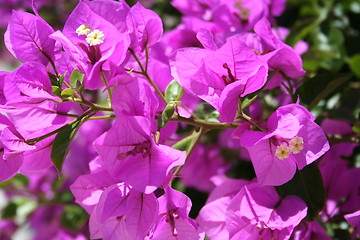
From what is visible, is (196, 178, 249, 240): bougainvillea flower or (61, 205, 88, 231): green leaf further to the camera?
(61, 205, 88, 231): green leaf

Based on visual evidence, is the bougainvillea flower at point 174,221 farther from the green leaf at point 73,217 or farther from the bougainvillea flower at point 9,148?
the green leaf at point 73,217

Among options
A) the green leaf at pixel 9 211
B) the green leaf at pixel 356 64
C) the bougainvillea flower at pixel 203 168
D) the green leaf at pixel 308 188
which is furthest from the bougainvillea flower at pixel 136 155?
the green leaf at pixel 9 211

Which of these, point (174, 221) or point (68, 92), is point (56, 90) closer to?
point (68, 92)

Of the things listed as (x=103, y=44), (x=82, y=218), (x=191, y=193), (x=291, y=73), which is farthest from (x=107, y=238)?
(x=82, y=218)

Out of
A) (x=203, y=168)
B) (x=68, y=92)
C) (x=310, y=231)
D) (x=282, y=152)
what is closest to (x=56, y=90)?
(x=68, y=92)

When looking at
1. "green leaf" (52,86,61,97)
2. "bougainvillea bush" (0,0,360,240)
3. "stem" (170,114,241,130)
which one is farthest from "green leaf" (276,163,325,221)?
"green leaf" (52,86,61,97)

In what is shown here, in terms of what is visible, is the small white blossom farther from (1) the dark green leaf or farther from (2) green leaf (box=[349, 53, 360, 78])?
(2) green leaf (box=[349, 53, 360, 78])
